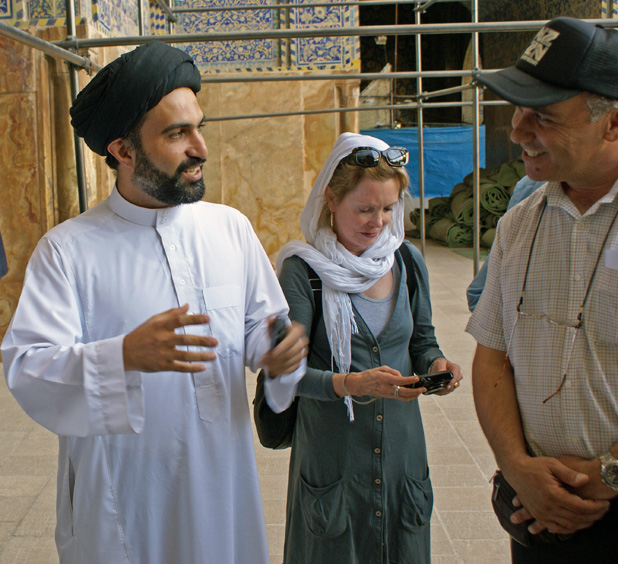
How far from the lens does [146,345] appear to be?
1.37m

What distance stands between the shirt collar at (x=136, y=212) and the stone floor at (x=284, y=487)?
1.65m

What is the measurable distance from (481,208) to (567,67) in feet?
35.2

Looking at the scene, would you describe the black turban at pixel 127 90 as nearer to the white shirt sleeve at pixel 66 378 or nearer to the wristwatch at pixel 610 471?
the white shirt sleeve at pixel 66 378

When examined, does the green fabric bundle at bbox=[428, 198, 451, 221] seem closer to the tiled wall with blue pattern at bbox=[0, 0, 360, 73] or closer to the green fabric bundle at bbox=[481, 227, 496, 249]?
the green fabric bundle at bbox=[481, 227, 496, 249]

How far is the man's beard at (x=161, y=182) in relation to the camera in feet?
5.63

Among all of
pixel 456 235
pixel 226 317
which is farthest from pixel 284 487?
pixel 456 235

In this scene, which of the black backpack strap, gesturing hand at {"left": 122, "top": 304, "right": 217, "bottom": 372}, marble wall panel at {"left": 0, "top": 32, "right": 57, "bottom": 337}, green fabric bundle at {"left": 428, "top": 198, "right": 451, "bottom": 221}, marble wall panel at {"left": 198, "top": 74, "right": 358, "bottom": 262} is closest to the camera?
gesturing hand at {"left": 122, "top": 304, "right": 217, "bottom": 372}

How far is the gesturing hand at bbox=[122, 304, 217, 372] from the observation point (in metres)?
1.34

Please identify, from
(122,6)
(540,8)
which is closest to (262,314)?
(122,6)

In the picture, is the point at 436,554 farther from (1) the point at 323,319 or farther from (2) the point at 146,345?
(2) the point at 146,345

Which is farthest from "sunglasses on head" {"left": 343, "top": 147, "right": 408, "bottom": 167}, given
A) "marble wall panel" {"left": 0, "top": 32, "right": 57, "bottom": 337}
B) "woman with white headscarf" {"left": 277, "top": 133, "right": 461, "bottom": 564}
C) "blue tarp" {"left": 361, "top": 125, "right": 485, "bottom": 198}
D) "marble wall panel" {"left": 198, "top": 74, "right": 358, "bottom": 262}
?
"blue tarp" {"left": 361, "top": 125, "right": 485, "bottom": 198}

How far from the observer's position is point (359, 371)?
1.93 metres

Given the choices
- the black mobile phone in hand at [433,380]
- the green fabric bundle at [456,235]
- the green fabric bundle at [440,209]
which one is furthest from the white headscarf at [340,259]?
the green fabric bundle at [440,209]

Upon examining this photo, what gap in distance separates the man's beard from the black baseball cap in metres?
0.83
